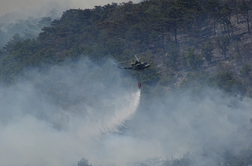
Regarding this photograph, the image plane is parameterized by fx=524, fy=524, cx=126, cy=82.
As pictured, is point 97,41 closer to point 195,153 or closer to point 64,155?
point 64,155

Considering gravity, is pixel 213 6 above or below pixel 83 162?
above

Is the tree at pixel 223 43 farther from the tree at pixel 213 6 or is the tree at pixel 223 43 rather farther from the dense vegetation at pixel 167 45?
the tree at pixel 213 6

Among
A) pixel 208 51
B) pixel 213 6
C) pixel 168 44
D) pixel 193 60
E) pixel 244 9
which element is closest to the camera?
pixel 193 60

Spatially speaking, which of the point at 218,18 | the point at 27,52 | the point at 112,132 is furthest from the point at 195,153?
the point at 27,52

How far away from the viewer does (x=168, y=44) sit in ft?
371

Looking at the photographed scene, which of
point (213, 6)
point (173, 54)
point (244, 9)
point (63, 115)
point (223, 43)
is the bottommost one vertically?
point (63, 115)

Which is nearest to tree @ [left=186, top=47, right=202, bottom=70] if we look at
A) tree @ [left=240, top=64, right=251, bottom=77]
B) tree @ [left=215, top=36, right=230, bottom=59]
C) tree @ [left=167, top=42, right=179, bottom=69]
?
tree @ [left=167, top=42, right=179, bottom=69]

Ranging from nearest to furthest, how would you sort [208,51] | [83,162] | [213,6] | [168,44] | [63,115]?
[83,162] → [63,115] → [208,51] → [168,44] → [213,6]

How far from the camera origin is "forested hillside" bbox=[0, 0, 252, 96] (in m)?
97.9

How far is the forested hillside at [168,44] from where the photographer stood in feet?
321

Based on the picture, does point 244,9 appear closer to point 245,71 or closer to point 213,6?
point 213,6

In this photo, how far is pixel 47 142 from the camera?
87438 millimetres

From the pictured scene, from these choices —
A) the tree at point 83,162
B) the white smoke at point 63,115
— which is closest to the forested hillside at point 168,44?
the white smoke at point 63,115

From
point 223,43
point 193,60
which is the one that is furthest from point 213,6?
point 193,60
